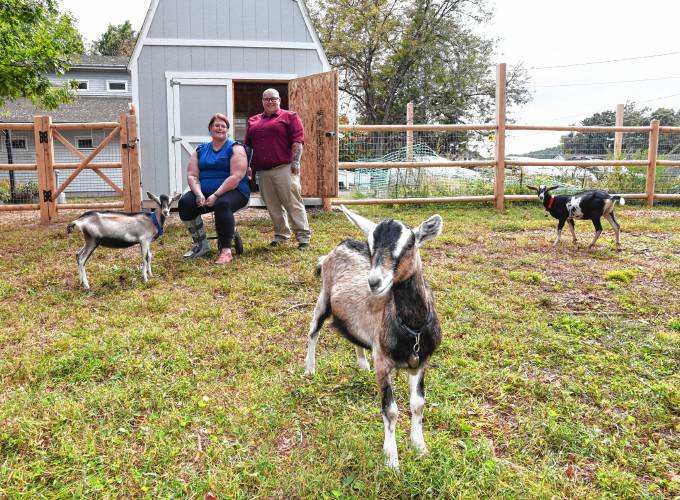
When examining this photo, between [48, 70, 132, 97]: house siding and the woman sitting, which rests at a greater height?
[48, 70, 132, 97]: house siding

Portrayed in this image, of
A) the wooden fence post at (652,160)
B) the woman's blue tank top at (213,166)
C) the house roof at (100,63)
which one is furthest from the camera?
the house roof at (100,63)

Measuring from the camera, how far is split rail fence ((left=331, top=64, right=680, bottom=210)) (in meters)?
9.65

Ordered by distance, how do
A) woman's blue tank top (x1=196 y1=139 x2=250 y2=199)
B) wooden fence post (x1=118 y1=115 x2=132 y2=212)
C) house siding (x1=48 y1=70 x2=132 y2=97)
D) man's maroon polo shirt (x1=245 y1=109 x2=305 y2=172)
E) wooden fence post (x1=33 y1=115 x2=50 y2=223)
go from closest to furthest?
woman's blue tank top (x1=196 y1=139 x2=250 y2=199) < man's maroon polo shirt (x1=245 y1=109 x2=305 y2=172) < wooden fence post (x1=118 y1=115 x2=132 y2=212) < wooden fence post (x1=33 y1=115 x2=50 y2=223) < house siding (x1=48 y1=70 x2=132 y2=97)

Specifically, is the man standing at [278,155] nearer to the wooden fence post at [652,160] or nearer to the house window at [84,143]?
the wooden fence post at [652,160]

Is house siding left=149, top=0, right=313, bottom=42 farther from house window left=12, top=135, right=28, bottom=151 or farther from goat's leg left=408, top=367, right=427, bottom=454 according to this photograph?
house window left=12, top=135, right=28, bottom=151

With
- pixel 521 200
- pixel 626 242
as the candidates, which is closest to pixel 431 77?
pixel 521 200

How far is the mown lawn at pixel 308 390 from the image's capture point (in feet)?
7.13

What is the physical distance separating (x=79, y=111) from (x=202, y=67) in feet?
53.8

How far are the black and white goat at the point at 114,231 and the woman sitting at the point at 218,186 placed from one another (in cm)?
62

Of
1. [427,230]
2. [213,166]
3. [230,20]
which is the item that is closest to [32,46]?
[230,20]

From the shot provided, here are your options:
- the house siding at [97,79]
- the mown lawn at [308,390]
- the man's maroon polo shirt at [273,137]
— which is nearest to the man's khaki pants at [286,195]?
the man's maroon polo shirt at [273,137]

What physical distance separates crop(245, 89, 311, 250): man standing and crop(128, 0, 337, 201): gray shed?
2419 millimetres

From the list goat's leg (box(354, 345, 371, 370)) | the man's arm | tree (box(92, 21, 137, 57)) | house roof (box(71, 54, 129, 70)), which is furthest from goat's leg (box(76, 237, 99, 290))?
tree (box(92, 21, 137, 57))

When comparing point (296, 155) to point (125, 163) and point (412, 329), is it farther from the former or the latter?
point (412, 329)
